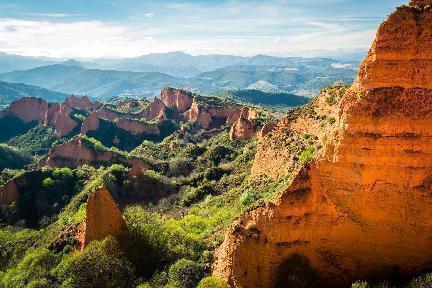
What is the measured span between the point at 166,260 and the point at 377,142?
1842 cm

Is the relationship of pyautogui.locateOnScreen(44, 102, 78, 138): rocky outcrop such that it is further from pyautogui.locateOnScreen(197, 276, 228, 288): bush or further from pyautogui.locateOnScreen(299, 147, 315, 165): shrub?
pyautogui.locateOnScreen(197, 276, 228, 288): bush

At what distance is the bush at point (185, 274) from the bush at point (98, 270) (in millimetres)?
3376

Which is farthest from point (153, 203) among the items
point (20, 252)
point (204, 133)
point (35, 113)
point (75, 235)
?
point (35, 113)

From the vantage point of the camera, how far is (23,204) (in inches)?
2921

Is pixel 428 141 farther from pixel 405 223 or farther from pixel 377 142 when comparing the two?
pixel 405 223

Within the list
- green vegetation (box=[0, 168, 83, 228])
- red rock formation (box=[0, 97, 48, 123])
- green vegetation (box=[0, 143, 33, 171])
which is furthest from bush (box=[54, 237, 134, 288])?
red rock formation (box=[0, 97, 48, 123])

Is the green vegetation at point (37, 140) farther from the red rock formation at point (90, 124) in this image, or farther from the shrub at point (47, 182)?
the shrub at point (47, 182)

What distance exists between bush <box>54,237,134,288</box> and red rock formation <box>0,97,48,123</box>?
14669 centimetres

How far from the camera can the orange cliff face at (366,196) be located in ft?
94.1

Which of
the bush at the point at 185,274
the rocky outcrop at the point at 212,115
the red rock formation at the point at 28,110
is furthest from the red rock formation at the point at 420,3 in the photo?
the red rock formation at the point at 28,110

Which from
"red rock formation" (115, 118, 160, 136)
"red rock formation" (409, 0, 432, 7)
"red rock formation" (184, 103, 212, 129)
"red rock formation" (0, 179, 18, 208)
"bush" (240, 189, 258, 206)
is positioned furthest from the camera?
"red rock formation" (115, 118, 160, 136)

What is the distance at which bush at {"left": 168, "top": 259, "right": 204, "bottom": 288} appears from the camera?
32.5 metres

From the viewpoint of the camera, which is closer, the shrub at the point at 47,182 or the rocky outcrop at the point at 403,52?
the rocky outcrop at the point at 403,52

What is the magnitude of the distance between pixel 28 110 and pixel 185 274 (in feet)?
516
